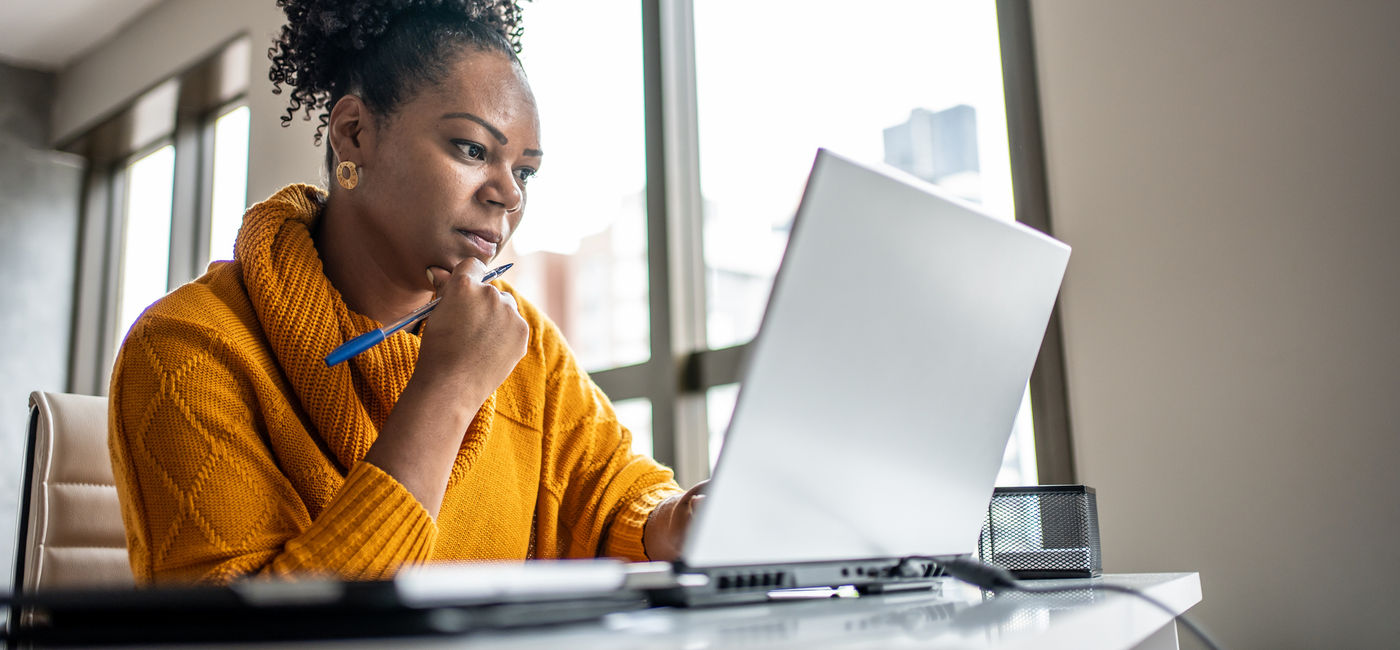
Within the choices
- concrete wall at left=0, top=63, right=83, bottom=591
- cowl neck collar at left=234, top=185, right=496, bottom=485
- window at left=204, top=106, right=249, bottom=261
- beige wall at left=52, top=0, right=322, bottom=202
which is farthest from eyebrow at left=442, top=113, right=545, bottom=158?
concrete wall at left=0, top=63, right=83, bottom=591

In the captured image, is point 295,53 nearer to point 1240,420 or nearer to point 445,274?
point 445,274

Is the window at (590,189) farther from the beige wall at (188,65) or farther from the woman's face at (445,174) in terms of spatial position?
the woman's face at (445,174)

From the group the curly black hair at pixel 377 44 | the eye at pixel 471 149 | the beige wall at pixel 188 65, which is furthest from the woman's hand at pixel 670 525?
the beige wall at pixel 188 65

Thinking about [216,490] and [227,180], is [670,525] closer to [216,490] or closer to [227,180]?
[216,490]

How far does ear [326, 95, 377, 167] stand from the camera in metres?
1.20

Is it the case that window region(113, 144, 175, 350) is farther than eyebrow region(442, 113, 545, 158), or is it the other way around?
window region(113, 144, 175, 350)

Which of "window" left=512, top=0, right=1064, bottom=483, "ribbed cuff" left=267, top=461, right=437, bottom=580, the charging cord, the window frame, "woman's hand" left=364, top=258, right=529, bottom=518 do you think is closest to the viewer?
the charging cord

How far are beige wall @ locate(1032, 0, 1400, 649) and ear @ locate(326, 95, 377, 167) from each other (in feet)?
3.19

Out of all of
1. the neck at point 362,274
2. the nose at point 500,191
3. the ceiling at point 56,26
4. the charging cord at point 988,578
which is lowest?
the charging cord at point 988,578

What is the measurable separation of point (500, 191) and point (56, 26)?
2920 mm

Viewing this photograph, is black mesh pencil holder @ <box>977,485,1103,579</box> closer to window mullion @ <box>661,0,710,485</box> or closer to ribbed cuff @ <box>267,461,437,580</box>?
ribbed cuff @ <box>267,461,437,580</box>

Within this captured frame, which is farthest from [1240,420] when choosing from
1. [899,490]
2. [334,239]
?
[334,239]

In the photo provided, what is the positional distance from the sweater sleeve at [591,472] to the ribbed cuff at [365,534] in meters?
0.38

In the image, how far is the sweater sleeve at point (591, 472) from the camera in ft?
3.86
